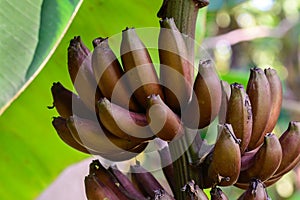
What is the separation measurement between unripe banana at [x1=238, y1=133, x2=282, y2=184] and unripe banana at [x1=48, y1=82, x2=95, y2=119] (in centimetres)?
19

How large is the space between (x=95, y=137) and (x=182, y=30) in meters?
0.15

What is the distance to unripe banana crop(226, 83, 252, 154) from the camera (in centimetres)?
57

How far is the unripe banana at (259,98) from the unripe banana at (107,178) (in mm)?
166

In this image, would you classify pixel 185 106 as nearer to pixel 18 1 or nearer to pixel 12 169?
pixel 18 1

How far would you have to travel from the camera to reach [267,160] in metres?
0.59

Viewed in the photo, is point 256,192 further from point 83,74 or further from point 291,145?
point 83,74

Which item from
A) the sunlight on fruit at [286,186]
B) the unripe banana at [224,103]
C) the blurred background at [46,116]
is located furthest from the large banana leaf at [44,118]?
the sunlight on fruit at [286,186]

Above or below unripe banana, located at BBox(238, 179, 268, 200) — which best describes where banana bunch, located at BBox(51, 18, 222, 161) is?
above

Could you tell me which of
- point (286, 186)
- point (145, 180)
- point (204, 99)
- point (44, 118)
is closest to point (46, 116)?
point (44, 118)

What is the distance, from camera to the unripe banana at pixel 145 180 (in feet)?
2.19

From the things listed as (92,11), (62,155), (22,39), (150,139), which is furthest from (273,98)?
(62,155)

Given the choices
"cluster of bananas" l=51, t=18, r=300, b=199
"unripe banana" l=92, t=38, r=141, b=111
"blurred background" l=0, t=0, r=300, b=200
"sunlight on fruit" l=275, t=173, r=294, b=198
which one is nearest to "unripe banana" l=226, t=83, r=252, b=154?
"cluster of bananas" l=51, t=18, r=300, b=199

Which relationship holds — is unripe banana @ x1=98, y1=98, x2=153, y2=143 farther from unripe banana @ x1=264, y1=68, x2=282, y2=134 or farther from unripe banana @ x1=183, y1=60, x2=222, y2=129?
unripe banana @ x1=264, y1=68, x2=282, y2=134

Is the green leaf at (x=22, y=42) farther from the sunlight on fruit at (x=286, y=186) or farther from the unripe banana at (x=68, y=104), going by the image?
the sunlight on fruit at (x=286, y=186)
